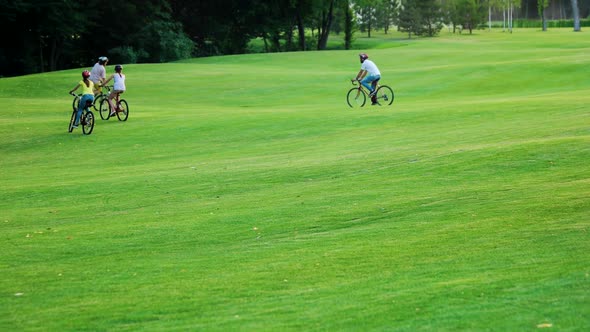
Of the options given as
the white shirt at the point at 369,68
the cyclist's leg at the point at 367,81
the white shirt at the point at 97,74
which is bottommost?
the cyclist's leg at the point at 367,81

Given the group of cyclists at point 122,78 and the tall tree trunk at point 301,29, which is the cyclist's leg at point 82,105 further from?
the tall tree trunk at point 301,29

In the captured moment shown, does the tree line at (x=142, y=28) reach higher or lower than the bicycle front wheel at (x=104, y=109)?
higher

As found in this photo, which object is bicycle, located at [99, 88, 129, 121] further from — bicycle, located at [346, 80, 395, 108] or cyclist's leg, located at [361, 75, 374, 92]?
cyclist's leg, located at [361, 75, 374, 92]

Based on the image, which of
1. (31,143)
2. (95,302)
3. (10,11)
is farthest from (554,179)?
(10,11)

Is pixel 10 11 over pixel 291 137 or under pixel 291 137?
over

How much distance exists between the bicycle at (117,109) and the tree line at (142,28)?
120 feet

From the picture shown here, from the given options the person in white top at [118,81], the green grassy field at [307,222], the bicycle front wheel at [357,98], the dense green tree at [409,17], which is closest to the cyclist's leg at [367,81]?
the bicycle front wheel at [357,98]

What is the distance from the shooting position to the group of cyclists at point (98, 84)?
2908 cm

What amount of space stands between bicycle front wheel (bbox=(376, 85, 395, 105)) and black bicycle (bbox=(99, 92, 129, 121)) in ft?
33.6

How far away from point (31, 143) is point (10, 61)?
47578mm

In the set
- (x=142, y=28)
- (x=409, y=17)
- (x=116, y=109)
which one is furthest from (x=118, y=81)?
(x=409, y=17)

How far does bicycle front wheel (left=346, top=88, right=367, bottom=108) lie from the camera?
3384 centimetres

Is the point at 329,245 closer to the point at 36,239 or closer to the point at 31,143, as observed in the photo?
the point at 36,239

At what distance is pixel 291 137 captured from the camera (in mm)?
25828
